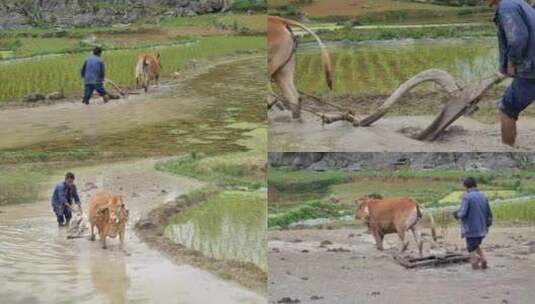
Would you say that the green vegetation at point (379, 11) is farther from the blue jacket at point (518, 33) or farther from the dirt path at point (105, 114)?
the dirt path at point (105, 114)

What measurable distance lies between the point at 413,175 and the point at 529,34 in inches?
36.1

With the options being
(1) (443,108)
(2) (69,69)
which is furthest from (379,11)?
(2) (69,69)

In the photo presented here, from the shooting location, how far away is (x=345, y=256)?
4656 millimetres

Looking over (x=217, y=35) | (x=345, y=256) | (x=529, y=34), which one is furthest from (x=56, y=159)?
(x=529, y=34)

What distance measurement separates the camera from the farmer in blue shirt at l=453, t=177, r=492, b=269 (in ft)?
15.0

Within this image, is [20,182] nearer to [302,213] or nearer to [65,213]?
[65,213]

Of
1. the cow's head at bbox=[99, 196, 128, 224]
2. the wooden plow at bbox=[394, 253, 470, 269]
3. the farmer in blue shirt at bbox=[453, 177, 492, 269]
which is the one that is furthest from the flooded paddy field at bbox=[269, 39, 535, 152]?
the cow's head at bbox=[99, 196, 128, 224]

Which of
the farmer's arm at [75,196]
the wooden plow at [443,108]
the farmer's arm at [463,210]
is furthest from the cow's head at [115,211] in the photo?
the farmer's arm at [463,210]

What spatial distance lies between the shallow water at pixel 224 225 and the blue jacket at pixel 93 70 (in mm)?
902

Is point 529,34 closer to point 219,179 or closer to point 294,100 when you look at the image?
point 294,100

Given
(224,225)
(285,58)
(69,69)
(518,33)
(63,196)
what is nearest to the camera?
(518,33)

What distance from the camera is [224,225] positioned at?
4957mm

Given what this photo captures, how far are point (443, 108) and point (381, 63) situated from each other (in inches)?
16.4

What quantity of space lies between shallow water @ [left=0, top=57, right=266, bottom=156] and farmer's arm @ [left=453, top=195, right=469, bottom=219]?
45.8 inches
